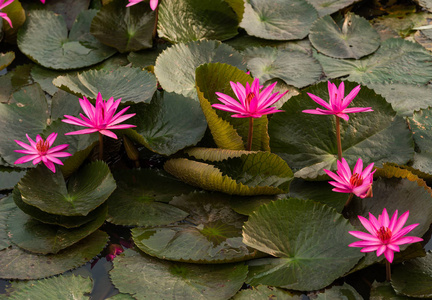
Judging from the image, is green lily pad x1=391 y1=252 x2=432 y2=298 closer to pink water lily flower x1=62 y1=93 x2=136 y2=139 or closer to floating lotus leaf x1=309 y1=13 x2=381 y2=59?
pink water lily flower x1=62 y1=93 x2=136 y2=139

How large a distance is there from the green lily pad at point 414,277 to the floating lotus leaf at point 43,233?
38.5 inches

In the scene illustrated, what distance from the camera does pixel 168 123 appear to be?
80.4 inches

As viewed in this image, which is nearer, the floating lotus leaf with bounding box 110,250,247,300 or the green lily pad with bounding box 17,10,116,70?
the floating lotus leaf with bounding box 110,250,247,300

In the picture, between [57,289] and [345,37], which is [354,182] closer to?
[57,289]

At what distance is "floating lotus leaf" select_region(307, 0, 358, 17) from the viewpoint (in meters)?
2.85

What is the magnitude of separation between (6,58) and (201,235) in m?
1.48

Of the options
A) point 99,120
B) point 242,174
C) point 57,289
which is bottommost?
point 57,289

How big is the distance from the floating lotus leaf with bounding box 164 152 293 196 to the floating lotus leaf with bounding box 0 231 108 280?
1.25 ft

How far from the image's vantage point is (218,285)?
5.32 feet

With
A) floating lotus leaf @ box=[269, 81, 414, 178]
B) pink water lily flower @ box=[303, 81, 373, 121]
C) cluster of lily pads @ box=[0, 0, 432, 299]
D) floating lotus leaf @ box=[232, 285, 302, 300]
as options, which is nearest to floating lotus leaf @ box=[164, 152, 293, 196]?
cluster of lily pads @ box=[0, 0, 432, 299]

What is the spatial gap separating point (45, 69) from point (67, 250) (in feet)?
3.86

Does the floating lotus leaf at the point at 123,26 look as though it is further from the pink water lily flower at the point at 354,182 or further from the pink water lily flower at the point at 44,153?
the pink water lily flower at the point at 354,182

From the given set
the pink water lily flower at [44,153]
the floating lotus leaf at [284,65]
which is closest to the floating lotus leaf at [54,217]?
the pink water lily flower at [44,153]

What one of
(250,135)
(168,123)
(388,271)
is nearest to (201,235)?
(250,135)
